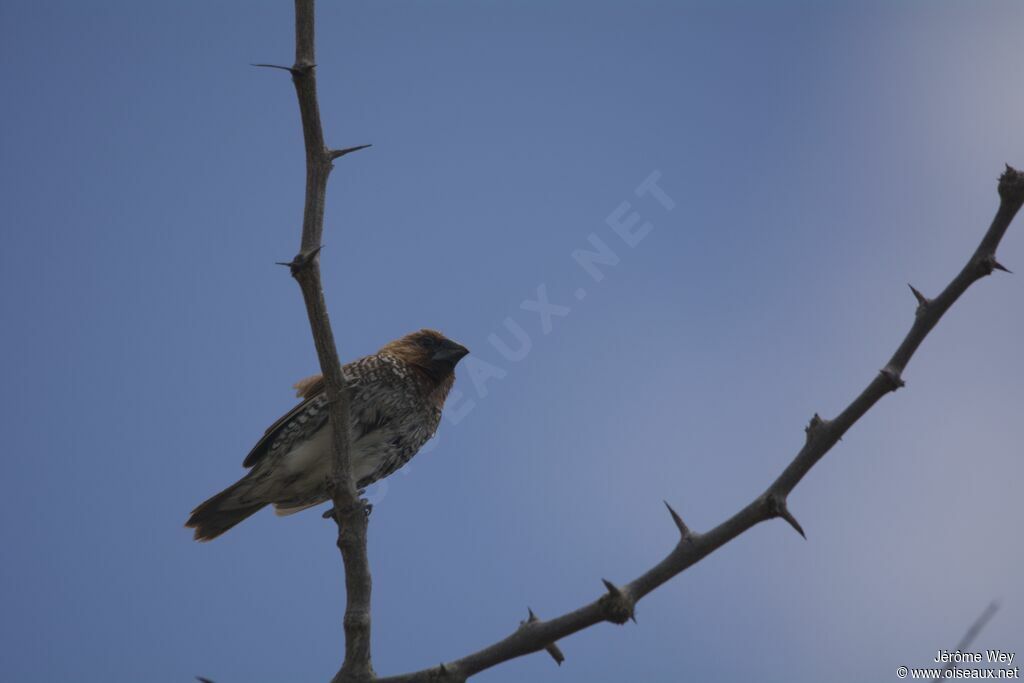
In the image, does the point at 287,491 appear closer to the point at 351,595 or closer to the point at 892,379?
the point at 351,595

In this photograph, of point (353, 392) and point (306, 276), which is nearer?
point (306, 276)

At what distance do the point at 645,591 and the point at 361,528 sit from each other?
1.68m

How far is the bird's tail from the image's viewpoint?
713 centimetres

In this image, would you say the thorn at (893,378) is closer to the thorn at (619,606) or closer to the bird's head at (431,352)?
the thorn at (619,606)

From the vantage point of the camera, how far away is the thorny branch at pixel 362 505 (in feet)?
9.35

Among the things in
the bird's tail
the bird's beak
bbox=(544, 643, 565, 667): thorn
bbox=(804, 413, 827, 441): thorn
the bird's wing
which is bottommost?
bbox=(544, 643, 565, 667): thorn

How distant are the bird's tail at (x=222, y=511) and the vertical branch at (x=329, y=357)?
2877 mm

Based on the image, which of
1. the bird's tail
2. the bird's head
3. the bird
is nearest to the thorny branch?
the bird

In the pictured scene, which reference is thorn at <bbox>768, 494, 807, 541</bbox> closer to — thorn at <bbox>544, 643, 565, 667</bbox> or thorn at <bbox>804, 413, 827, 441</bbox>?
thorn at <bbox>804, 413, 827, 441</bbox>

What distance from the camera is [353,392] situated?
7227 millimetres

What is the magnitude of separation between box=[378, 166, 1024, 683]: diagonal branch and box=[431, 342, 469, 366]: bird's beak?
15.3 feet

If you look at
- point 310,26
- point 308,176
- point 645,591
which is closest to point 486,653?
point 645,591

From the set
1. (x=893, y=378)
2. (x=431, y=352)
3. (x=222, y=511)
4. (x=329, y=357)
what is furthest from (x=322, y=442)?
(x=893, y=378)

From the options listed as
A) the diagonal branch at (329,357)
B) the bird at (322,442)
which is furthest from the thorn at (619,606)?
the bird at (322,442)
